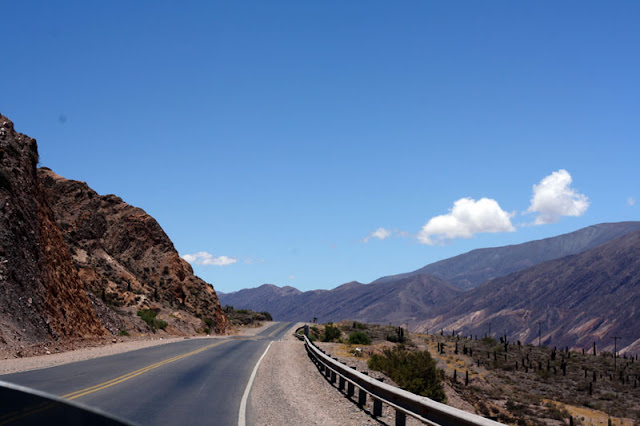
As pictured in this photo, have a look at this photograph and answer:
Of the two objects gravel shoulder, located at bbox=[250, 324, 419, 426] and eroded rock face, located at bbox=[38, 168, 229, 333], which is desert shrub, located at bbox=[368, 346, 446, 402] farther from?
eroded rock face, located at bbox=[38, 168, 229, 333]

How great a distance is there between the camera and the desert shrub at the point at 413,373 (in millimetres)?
22750

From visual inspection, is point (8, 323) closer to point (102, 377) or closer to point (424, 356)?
point (102, 377)

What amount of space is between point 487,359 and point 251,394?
2706 inches

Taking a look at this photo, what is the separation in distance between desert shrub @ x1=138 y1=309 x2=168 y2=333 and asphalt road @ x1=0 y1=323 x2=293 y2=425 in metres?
25.3

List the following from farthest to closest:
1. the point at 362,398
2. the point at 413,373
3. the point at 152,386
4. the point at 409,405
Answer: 1. the point at 413,373
2. the point at 152,386
3. the point at 362,398
4. the point at 409,405

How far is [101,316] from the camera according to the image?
122 ft

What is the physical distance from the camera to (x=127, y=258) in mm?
65812

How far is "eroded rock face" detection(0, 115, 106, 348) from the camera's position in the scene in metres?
24.6

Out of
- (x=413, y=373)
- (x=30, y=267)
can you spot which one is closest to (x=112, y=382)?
(x=413, y=373)

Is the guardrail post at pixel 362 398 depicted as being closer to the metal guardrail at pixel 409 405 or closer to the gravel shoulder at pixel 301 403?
the metal guardrail at pixel 409 405

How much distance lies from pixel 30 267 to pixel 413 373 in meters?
A: 19.4

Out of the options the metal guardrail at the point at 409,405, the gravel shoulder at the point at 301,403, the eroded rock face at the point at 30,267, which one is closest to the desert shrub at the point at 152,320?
the eroded rock face at the point at 30,267

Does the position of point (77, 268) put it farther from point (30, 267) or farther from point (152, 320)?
point (30, 267)

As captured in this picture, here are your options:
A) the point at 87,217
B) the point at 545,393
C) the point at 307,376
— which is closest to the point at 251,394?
the point at 307,376
